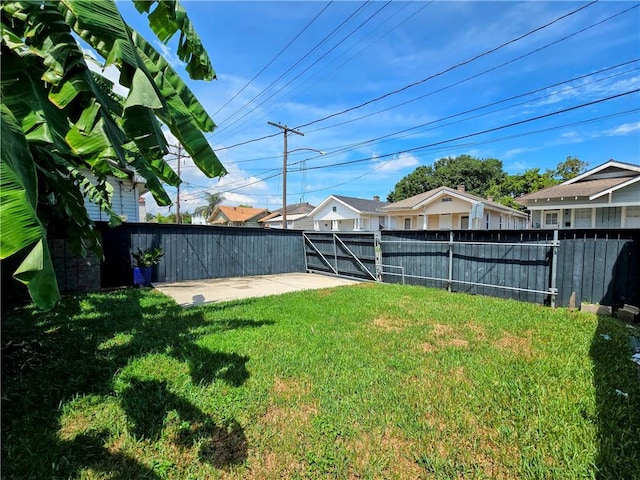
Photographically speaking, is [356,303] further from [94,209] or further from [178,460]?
[94,209]

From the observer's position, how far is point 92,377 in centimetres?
309

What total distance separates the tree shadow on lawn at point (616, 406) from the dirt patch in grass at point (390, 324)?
7.64ft

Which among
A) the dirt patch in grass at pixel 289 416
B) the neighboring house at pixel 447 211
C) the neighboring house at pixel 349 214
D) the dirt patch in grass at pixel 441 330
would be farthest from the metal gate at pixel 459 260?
the neighboring house at pixel 349 214

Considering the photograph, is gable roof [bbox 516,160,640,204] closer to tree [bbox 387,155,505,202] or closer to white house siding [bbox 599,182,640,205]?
white house siding [bbox 599,182,640,205]

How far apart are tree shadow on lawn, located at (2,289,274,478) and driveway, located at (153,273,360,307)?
1752 millimetres

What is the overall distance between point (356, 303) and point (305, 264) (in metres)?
6.86

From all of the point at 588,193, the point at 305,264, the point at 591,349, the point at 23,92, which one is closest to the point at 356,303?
the point at 591,349

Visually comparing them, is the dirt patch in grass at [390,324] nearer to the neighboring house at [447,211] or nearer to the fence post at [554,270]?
the fence post at [554,270]

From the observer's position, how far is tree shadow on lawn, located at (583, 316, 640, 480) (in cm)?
194

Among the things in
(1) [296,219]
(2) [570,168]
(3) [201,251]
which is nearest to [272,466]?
(3) [201,251]

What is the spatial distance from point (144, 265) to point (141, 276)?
33 centimetres

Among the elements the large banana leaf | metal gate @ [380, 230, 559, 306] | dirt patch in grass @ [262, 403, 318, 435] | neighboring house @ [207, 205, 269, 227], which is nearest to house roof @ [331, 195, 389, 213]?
metal gate @ [380, 230, 559, 306]

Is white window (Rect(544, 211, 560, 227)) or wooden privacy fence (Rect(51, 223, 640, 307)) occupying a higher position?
white window (Rect(544, 211, 560, 227))

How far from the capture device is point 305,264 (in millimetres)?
13234
